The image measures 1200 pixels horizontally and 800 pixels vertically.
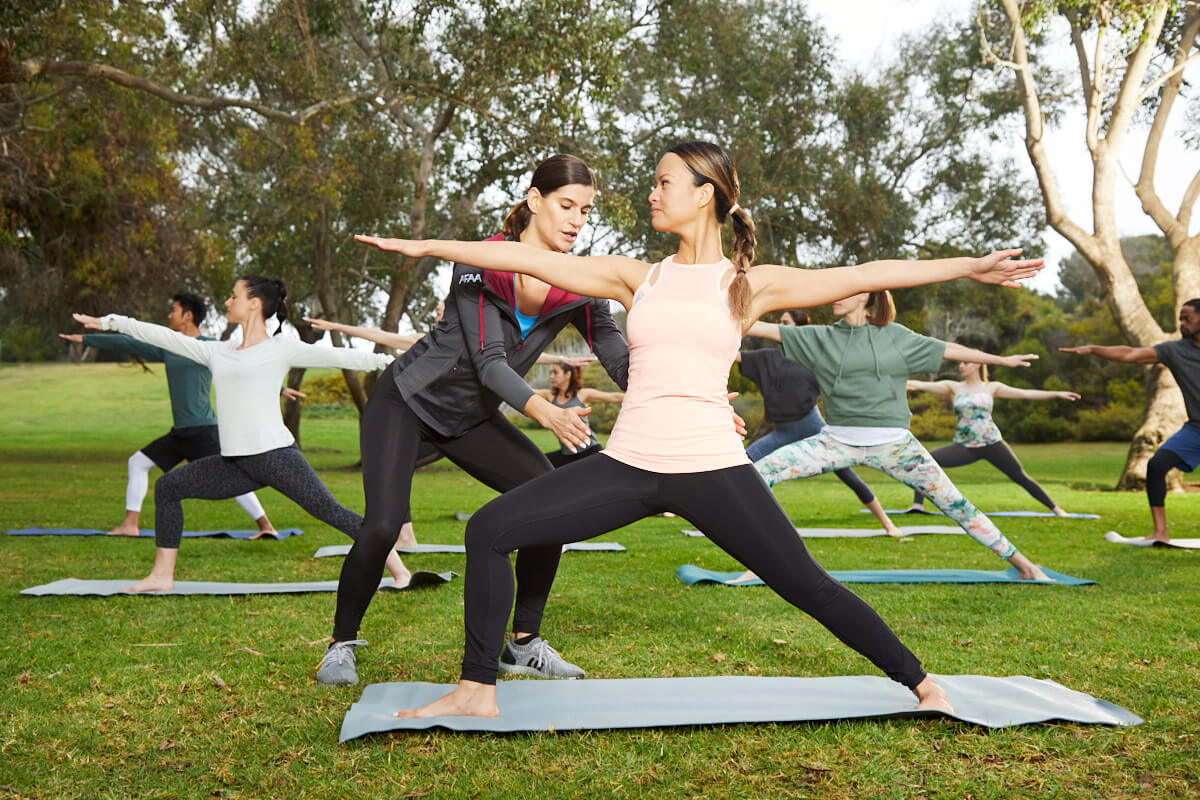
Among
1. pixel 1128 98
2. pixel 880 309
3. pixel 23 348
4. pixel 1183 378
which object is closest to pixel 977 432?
pixel 1183 378


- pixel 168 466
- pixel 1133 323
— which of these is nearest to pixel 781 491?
pixel 1133 323

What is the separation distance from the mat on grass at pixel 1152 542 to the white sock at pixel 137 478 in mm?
8185

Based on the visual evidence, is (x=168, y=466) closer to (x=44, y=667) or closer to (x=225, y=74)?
(x=44, y=667)

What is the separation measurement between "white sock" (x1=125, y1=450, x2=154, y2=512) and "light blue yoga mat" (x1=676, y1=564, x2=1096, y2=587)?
15.0 ft

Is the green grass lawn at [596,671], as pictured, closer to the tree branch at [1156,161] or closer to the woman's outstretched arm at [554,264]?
the woman's outstretched arm at [554,264]

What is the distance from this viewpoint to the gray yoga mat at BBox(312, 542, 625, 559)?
23.8 feet

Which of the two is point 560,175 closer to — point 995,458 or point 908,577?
point 908,577

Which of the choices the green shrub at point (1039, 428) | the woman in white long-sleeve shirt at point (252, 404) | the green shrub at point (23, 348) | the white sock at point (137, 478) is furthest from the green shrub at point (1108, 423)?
the green shrub at point (23, 348)

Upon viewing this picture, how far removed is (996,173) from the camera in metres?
22.4

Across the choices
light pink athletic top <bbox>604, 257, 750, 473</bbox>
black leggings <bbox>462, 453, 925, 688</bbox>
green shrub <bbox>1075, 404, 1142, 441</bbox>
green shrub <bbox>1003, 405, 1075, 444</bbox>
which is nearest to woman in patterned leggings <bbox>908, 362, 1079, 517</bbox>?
black leggings <bbox>462, 453, 925, 688</bbox>

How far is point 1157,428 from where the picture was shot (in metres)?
15.7

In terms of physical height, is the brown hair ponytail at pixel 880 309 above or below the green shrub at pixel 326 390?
above

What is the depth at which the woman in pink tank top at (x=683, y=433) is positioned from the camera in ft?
9.83

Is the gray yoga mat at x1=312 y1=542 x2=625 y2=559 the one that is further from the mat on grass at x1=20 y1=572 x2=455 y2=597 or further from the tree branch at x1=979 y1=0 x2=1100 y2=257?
→ the tree branch at x1=979 y1=0 x2=1100 y2=257
